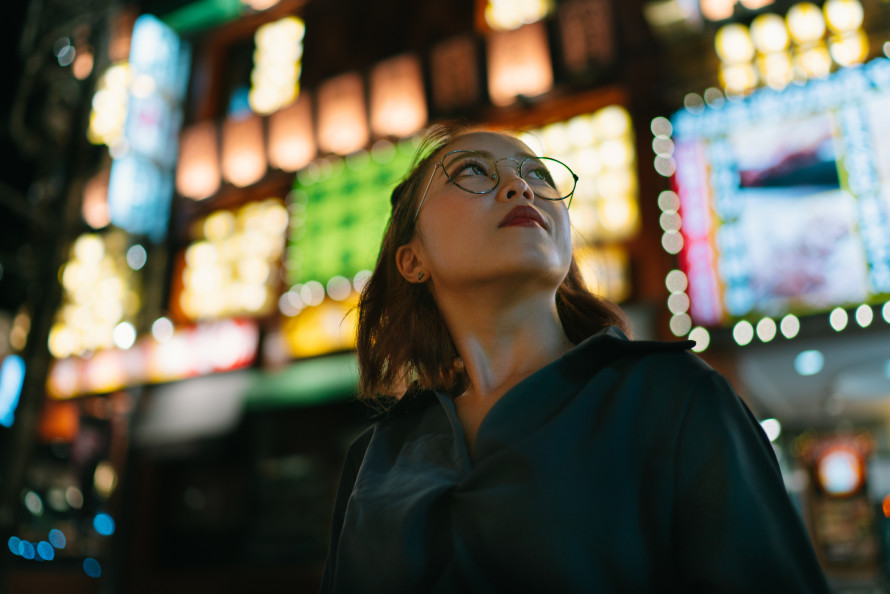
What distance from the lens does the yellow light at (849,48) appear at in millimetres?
5062

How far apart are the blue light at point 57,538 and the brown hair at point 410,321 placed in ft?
29.8

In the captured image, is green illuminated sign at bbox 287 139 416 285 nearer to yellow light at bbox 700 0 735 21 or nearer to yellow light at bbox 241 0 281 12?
yellow light at bbox 700 0 735 21

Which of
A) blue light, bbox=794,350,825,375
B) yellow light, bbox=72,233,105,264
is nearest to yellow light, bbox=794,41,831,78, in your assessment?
blue light, bbox=794,350,825,375

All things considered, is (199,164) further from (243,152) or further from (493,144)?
(493,144)

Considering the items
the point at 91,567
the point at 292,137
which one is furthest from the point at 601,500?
the point at 91,567

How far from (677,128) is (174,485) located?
24.0ft

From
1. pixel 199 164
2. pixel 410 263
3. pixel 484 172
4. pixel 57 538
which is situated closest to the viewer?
pixel 484 172

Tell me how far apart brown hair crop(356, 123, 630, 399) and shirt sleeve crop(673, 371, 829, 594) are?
→ 446 mm

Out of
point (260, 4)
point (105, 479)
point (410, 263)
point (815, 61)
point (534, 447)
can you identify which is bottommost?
point (105, 479)

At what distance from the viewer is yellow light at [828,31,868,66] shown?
5.06 m

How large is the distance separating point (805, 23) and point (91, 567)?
9704 millimetres

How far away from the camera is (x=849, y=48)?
5.11 m

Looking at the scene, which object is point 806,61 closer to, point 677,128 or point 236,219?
point 677,128

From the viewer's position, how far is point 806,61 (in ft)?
17.2
